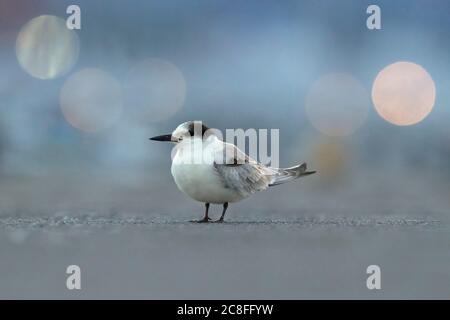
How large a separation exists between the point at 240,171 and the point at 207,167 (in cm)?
45

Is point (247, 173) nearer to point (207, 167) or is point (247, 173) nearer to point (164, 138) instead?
point (207, 167)

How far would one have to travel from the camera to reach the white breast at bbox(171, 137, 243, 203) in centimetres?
764

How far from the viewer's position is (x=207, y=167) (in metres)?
7.65

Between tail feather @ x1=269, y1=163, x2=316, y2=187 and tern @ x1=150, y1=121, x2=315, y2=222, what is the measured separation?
46cm

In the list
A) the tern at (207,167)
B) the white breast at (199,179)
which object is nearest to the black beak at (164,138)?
the tern at (207,167)

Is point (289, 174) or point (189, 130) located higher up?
point (189, 130)

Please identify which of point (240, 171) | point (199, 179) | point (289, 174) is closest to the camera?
point (199, 179)

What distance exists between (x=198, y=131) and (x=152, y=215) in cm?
107

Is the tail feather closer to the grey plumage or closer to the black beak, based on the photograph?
the grey plumage

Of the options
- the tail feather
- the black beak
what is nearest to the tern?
the black beak

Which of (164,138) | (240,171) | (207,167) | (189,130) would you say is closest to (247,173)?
(240,171)

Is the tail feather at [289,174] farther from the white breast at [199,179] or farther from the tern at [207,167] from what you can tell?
the white breast at [199,179]

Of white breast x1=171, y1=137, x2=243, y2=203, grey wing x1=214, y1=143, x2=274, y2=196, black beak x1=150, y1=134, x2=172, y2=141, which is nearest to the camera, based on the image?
white breast x1=171, y1=137, x2=243, y2=203

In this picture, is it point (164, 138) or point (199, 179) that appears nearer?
point (199, 179)
